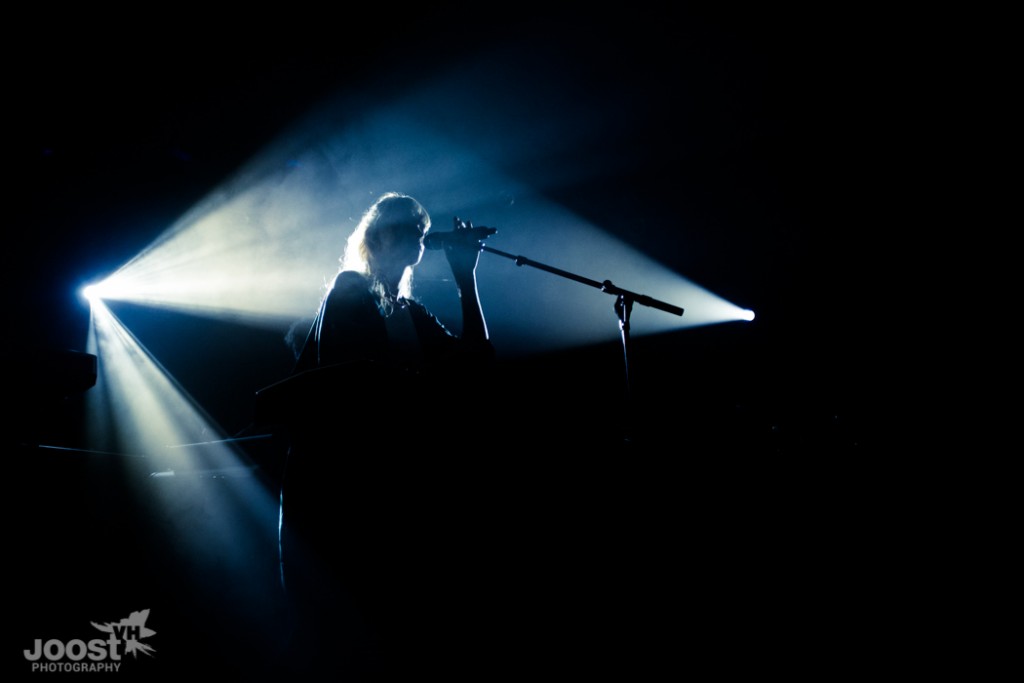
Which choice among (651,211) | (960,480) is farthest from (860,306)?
(960,480)

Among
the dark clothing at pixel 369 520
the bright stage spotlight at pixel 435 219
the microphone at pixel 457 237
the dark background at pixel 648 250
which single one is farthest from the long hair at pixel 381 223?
the bright stage spotlight at pixel 435 219

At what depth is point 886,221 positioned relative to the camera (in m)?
4.47

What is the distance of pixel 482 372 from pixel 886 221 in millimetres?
4810

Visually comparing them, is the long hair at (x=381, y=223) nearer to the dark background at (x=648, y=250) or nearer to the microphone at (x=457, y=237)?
the microphone at (x=457, y=237)

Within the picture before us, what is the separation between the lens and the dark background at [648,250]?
5.57ft

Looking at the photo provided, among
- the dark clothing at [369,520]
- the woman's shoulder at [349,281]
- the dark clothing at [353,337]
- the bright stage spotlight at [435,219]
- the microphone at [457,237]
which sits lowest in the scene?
the dark clothing at [369,520]

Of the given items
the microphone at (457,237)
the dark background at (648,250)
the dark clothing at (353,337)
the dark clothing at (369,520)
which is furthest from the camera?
the dark background at (648,250)

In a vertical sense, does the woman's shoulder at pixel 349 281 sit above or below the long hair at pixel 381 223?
below

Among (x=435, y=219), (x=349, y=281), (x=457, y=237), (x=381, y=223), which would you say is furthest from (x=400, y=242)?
(x=435, y=219)

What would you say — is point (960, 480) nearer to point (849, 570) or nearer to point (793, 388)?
point (849, 570)

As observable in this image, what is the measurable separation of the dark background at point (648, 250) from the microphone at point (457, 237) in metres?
0.67

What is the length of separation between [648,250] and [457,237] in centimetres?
352

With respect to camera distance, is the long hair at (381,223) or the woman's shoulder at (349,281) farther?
the long hair at (381,223)

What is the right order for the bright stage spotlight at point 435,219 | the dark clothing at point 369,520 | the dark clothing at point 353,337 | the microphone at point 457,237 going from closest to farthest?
the dark clothing at point 369,520 < the dark clothing at point 353,337 < the microphone at point 457,237 < the bright stage spotlight at point 435,219
